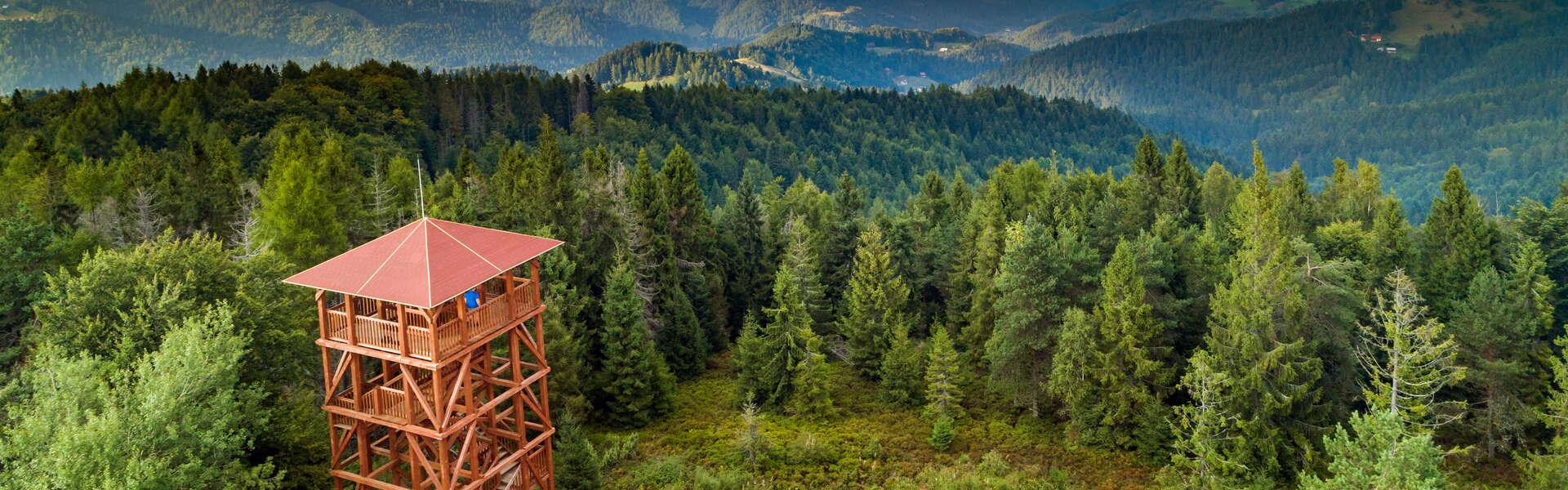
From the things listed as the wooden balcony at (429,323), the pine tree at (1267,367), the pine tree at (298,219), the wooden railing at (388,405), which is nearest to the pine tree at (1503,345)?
the pine tree at (1267,367)

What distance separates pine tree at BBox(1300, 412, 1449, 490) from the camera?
76.9 feet

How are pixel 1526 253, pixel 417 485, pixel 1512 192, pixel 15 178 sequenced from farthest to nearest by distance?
1. pixel 1512 192
2. pixel 15 178
3. pixel 1526 253
4. pixel 417 485

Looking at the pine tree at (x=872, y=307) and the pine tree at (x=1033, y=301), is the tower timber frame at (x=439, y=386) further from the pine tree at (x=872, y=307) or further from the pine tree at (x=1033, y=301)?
the pine tree at (x=872, y=307)

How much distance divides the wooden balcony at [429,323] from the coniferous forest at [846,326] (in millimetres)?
3129

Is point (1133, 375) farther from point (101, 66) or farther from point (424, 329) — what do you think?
point (101, 66)

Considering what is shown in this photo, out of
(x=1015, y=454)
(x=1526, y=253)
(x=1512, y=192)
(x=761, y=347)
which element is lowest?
(x=1512, y=192)

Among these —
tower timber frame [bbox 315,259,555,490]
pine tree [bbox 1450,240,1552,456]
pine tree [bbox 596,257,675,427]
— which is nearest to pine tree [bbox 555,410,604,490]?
tower timber frame [bbox 315,259,555,490]

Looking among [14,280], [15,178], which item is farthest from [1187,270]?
[15,178]

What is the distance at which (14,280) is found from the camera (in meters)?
32.7

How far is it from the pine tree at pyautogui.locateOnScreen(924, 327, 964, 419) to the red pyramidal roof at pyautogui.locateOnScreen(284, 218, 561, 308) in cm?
2392

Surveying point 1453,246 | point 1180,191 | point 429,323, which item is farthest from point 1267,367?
point 429,323

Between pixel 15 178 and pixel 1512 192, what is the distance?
232 meters

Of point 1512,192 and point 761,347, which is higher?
point 761,347

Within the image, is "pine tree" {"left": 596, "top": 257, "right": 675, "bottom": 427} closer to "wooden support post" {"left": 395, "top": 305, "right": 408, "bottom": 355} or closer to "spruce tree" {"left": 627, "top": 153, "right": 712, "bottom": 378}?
"spruce tree" {"left": 627, "top": 153, "right": 712, "bottom": 378}
